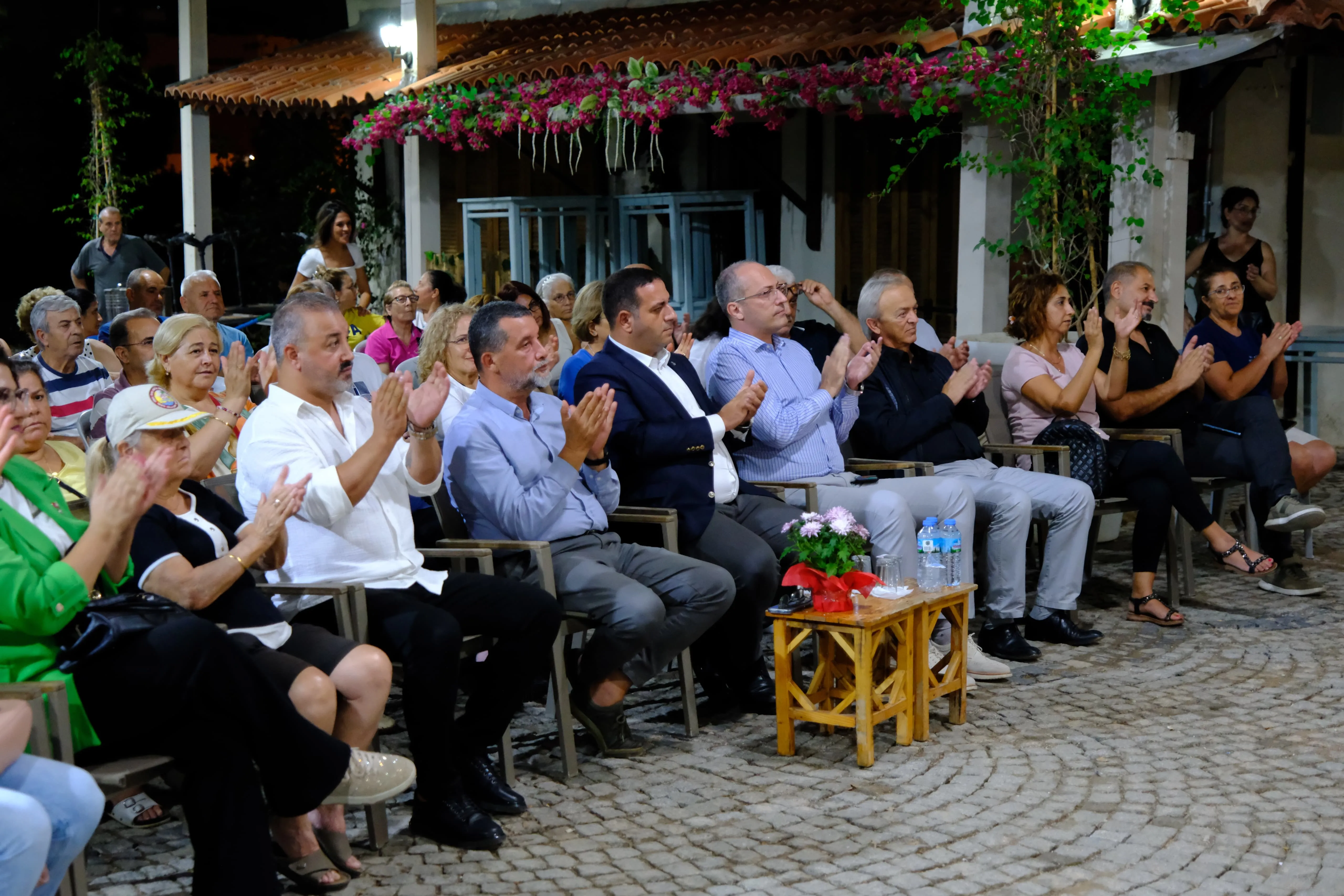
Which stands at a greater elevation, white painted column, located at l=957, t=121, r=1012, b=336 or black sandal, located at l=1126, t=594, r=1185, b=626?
white painted column, located at l=957, t=121, r=1012, b=336

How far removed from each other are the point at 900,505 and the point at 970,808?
1410 mm

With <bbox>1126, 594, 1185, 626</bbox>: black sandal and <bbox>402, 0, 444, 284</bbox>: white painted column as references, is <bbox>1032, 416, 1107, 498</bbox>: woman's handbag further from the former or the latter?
<bbox>402, 0, 444, 284</bbox>: white painted column

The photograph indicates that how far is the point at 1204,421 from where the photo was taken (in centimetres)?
710

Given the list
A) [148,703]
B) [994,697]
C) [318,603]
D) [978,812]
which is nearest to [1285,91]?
[994,697]

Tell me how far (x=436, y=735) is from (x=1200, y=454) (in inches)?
171

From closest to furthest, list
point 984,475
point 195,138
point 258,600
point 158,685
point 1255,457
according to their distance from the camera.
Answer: point 158,685 < point 258,600 < point 984,475 < point 1255,457 < point 195,138

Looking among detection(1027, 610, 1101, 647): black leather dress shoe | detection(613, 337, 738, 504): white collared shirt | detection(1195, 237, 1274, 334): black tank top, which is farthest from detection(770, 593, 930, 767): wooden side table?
detection(1195, 237, 1274, 334): black tank top

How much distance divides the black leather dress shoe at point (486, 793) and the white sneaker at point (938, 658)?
4.98ft

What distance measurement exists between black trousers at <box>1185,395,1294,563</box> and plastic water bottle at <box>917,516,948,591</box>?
2382 mm

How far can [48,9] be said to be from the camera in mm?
18516

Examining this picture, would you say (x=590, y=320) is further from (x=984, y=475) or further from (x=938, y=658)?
(x=938, y=658)

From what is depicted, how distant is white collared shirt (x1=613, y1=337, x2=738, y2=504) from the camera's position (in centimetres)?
528

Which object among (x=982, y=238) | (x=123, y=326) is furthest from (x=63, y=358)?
(x=982, y=238)

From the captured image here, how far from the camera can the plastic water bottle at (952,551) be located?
514 cm
